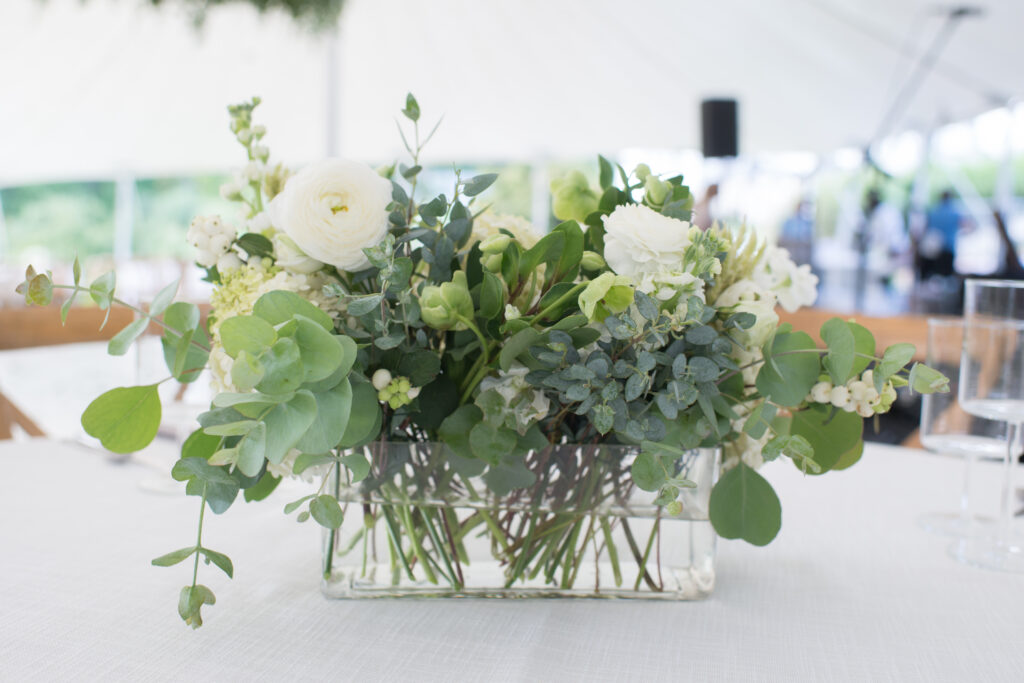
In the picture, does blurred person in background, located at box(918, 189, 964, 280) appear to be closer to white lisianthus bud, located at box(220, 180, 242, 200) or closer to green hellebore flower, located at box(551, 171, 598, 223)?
green hellebore flower, located at box(551, 171, 598, 223)

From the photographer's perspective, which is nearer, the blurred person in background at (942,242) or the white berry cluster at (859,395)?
the white berry cluster at (859,395)

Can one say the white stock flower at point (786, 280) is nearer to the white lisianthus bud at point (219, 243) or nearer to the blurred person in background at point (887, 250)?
the white lisianthus bud at point (219, 243)

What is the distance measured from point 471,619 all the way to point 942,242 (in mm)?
7207

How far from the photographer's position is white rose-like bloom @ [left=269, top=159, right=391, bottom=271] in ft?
1.47

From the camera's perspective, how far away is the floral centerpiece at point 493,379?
16.5 inches

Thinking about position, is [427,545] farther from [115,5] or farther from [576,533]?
[115,5]

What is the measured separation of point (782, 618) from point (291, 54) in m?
6.44

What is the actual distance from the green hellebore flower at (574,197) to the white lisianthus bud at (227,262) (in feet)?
0.74

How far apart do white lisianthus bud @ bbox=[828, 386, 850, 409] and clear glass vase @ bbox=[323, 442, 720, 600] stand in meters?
0.09

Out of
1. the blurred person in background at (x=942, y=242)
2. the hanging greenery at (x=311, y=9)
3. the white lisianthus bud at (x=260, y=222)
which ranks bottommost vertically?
the white lisianthus bud at (x=260, y=222)

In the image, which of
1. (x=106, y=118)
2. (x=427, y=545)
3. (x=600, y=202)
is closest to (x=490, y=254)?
(x=600, y=202)

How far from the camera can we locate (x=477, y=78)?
21.8 ft

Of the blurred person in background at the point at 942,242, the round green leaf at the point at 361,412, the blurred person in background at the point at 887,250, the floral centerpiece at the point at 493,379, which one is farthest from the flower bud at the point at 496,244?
the blurred person in background at the point at 887,250

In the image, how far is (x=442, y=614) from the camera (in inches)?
20.6
